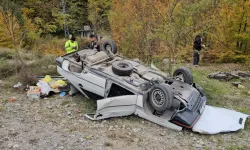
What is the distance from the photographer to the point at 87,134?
206 inches

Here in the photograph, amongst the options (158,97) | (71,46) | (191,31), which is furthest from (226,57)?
(158,97)

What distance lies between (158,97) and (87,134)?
1630 millimetres

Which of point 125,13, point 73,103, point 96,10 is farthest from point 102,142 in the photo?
point 96,10

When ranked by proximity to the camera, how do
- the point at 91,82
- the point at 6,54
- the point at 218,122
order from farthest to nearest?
1. the point at 6,54
2. the point at 91,82
3. the point at 218,122

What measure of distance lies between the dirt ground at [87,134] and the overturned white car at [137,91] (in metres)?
0.25

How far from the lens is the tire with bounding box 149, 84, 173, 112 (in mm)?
5094

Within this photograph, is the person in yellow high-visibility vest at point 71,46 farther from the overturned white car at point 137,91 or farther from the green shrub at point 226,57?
the green shrub at point 226,57

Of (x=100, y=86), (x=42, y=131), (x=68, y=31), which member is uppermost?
(x=100, y=86)

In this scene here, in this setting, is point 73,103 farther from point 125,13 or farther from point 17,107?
point 125,13

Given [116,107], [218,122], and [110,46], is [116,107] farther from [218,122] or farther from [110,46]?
[110,46]

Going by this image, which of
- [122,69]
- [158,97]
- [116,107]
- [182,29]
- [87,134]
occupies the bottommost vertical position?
[87,134]

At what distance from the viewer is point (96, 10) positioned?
25766 mm

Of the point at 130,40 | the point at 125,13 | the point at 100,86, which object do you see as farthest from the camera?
the point at 125,13

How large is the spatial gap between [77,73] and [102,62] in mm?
709
